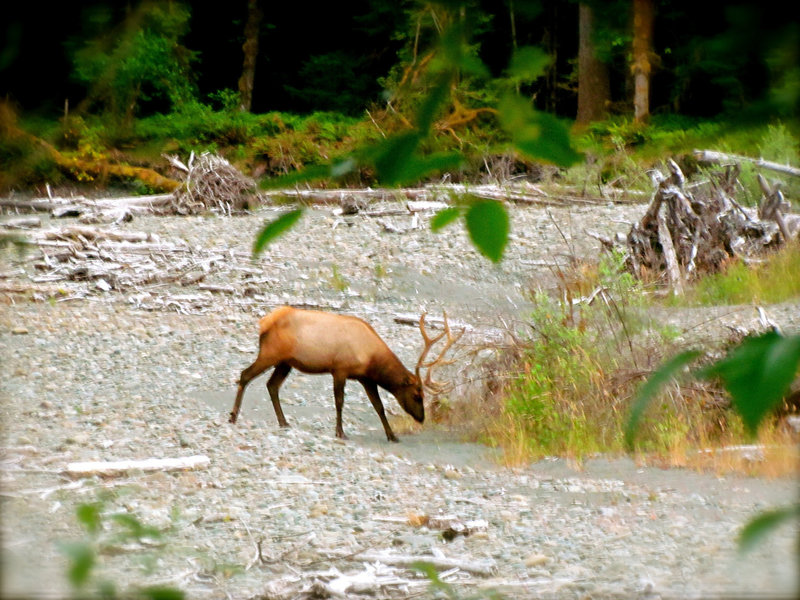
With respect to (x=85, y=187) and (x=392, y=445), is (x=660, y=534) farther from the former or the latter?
(x=85, y=187)

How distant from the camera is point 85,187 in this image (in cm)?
2273

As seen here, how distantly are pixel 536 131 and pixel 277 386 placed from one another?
25.3 feet

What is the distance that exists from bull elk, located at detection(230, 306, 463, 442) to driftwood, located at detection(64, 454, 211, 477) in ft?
4.48

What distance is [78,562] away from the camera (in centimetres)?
99

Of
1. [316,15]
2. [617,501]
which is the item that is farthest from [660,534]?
[316,15]

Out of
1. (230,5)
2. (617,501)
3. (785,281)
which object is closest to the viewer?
(230,5)

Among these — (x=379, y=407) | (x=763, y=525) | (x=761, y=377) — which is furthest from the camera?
(x=379, y=407)

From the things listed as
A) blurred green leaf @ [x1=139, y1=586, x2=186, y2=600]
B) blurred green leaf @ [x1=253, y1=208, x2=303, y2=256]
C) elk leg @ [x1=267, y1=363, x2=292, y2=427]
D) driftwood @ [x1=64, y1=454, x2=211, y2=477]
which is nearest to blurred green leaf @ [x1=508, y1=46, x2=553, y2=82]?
blurred green leaf @ [x1=253, y1=208, x2=303, y2=256]

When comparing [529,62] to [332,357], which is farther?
[332,357]

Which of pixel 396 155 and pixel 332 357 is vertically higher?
pixel 396 155

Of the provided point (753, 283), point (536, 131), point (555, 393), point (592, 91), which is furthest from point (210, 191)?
point (536, 131)

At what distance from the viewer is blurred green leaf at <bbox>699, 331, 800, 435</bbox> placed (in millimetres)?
1024

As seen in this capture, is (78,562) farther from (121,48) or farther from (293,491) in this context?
(293,491)

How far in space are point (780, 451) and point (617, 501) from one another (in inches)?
41.7
